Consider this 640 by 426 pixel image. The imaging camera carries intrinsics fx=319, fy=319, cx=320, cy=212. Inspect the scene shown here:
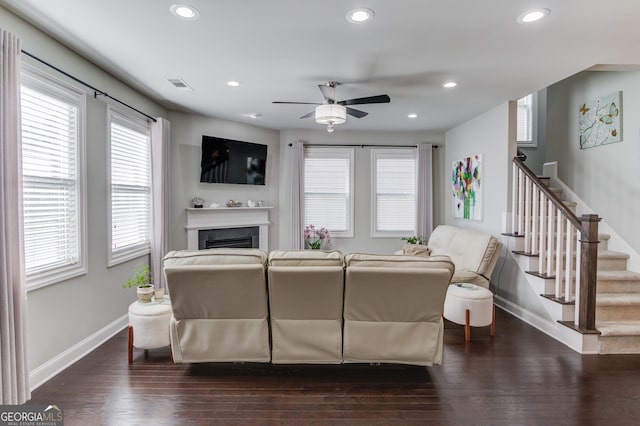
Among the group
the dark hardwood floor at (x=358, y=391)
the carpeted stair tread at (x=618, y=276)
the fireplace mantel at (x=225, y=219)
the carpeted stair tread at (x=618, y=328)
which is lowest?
the dark hardwood floor at (x=358, y=391)

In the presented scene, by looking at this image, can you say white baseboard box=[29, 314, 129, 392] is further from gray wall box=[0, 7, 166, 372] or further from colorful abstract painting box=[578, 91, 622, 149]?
colorful abstract painting box=[578, 91, 622, 149]


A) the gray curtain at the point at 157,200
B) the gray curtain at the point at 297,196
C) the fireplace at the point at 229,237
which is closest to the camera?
the gray curtain at the point at 157,200

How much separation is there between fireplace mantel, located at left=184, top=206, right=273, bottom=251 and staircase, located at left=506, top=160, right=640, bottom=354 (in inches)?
155

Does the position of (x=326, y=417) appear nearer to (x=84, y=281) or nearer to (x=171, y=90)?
(x=84, y=281)

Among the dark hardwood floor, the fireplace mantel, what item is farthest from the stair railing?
the fireplace mantel

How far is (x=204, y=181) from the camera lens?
513 cm

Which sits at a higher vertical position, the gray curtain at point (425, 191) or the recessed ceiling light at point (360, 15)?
the recessed ceiling light at point (360, 15)

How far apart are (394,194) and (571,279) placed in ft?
11.0

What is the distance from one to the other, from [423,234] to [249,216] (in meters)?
3.28

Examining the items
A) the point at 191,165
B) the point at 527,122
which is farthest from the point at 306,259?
the point at 527,122

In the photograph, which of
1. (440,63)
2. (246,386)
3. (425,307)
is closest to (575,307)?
(425,307)

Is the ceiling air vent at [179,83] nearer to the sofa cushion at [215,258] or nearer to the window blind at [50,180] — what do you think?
the window blind at [50,180]

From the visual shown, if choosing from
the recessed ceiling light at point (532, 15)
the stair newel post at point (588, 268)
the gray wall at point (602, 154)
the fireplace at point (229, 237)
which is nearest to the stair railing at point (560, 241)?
the stair newel post at point (588, 268)

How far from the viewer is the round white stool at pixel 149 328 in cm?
280
